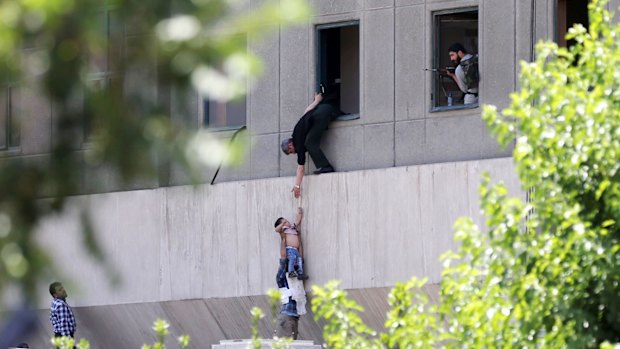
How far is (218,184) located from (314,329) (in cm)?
296

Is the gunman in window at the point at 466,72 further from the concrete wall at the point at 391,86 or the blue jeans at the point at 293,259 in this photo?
the blue jeans at the point at 293,259

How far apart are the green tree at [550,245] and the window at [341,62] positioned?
12.6 m

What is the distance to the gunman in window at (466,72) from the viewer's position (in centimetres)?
2491

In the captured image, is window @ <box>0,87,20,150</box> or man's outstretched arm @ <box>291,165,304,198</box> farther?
man's outstretched arm @ <box>291,165,304,198</box>

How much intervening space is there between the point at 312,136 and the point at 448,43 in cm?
249

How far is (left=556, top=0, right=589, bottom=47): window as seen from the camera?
24.4 m

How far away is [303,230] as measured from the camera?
26297 mm

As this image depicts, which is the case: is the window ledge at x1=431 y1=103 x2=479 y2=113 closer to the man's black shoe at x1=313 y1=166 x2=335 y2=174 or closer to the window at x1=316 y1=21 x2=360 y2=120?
the window at x1=316 y1=21 x2=360 y2=120

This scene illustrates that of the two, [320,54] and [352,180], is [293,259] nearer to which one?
[352,180]

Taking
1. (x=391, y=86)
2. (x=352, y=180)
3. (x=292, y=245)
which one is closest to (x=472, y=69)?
(x=391, y=86)

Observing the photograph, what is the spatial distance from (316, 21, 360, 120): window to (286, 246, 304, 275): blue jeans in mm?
2315

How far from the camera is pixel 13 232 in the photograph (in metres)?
3.96

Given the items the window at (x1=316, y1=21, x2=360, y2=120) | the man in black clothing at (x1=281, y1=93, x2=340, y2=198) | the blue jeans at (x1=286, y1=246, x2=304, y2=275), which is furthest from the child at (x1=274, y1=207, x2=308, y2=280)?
the window at (x1=316, y1=21, x2=360, y2=120)

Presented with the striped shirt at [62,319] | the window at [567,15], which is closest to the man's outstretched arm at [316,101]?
the window at [567,15]
